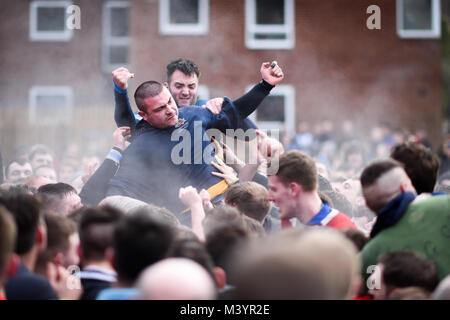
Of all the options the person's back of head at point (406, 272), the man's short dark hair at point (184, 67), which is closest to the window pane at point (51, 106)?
→ the man's short dark hair at point (184, 67)

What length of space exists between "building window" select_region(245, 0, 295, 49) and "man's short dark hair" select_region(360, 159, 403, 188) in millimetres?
13163

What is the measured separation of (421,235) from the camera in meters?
3.01

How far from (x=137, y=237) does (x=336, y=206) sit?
2541 mm

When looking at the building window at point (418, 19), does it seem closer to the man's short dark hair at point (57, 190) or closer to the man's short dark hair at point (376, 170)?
the man's short dark hair at point (57, 190)

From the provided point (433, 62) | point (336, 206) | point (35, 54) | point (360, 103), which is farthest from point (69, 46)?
point (336, 206)

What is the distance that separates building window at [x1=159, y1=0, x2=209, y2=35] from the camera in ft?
51.6

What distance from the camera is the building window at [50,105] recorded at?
1540cm

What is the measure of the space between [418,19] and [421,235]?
1460 centimetres

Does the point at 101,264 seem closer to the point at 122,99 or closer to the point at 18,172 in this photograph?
the point at 122,99

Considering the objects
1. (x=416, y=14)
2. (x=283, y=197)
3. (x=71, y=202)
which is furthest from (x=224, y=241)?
(x=416, y=14)

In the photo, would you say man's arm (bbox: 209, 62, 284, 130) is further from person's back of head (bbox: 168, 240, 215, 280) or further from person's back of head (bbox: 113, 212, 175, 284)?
person's back of head (bbox: 113, 212, 175, 284)

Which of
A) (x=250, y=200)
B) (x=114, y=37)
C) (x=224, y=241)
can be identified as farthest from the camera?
(x=114, y=37)

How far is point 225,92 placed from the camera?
1611cm
